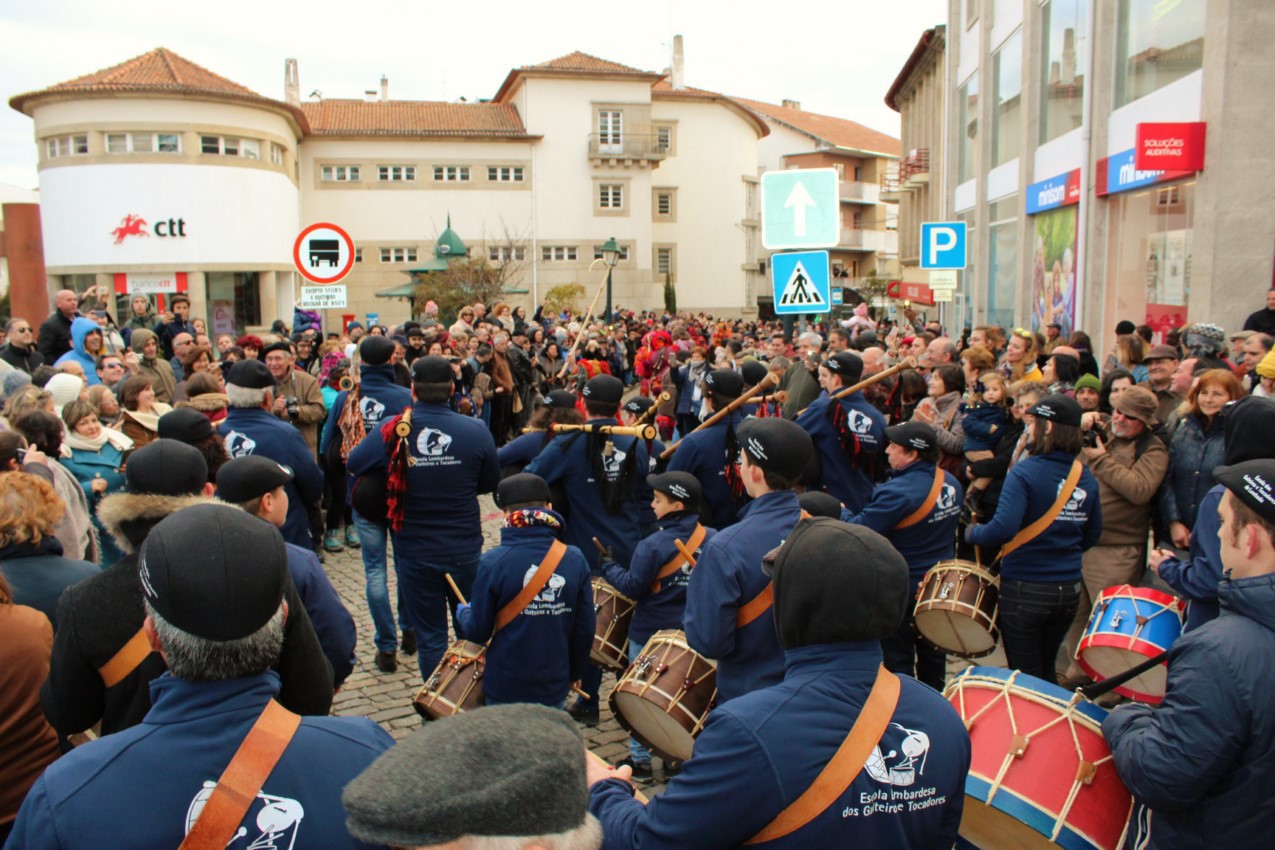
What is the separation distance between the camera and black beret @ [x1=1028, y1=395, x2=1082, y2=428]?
5375mm

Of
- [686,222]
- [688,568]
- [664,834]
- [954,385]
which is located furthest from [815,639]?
[686,222]

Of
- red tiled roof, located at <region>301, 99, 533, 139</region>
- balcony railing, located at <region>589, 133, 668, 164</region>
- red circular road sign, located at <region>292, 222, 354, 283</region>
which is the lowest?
red circular road sign, located at <region>292, 222, 354, 283</region>

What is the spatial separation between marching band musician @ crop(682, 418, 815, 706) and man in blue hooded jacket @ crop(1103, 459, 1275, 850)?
1.39 m

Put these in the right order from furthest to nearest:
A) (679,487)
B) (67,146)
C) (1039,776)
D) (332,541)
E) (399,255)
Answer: (399,255), (67,146), (332,541), (679,487), (1039,776)

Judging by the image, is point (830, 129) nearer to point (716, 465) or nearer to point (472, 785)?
point (716, 465)

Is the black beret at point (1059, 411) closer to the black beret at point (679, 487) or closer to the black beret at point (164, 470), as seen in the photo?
the black beret at point (679, 487)

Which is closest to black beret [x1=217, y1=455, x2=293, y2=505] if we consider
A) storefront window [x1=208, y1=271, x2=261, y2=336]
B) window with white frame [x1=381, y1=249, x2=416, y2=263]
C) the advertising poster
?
the advertising poster

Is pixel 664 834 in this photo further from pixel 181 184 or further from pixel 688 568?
pixel 181 184

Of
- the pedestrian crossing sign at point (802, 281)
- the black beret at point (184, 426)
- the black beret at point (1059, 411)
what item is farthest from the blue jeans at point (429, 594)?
the pedestrian crossing sign at point (802, 281)

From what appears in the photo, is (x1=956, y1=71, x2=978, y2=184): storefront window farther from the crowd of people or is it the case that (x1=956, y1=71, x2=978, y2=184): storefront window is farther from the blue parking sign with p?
the crowd of people

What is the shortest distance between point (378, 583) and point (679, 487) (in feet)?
9.10

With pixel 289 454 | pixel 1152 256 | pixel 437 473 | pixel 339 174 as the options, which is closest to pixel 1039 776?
pixel 437 473

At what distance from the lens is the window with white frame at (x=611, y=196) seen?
54.8 metres

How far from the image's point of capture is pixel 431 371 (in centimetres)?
610
